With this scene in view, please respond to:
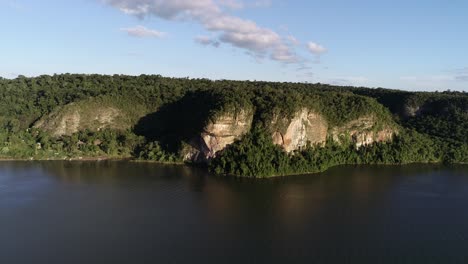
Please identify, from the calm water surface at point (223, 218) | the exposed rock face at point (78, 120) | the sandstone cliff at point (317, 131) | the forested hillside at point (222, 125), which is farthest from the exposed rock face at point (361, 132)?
the exposed rock face at point (78, 120)

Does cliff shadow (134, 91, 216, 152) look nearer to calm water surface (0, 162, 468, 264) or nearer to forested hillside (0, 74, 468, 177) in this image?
forested hillside (0, 74, 468, 177)

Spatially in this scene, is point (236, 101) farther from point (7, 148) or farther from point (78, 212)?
point (7, 148)

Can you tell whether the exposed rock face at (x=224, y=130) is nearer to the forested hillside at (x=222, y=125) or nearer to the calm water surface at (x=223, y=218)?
the forested hillside at (x=222, y=125)

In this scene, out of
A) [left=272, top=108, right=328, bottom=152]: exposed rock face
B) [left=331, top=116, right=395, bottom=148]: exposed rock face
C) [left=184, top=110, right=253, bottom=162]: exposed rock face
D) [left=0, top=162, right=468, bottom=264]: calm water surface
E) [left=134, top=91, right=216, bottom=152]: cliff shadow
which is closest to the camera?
[left=0, top=162, right=468, bottom=264]: calm water surface

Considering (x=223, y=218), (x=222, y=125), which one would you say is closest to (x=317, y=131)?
(x=222, y=125)

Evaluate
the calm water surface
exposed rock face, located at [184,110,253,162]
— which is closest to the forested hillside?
exposed rock face, located at [184,110,253,162]

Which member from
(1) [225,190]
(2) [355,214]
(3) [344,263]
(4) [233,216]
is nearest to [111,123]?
(1) [225,190]
